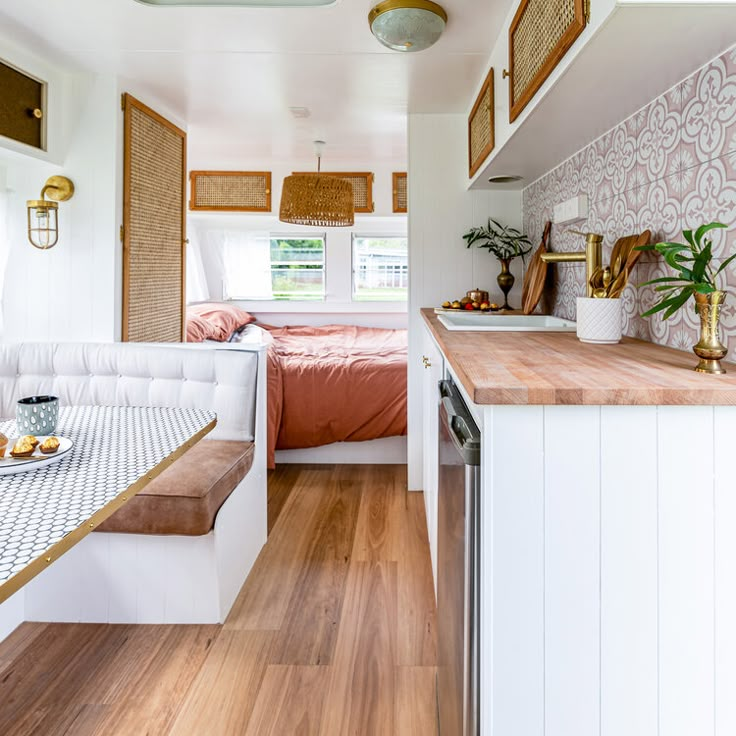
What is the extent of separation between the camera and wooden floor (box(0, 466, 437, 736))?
1.42m

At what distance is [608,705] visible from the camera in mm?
852

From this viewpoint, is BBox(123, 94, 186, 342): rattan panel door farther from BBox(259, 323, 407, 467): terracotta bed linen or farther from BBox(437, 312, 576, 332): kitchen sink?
BBox(437, 312, 576, 332): kitchen sink

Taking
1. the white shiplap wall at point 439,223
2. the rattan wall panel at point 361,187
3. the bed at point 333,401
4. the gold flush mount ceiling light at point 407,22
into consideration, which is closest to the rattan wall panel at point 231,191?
the rattan wall panel at point 361,187

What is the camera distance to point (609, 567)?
849 mm

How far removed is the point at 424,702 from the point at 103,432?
1.13 metres

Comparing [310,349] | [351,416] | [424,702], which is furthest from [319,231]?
[424,702]

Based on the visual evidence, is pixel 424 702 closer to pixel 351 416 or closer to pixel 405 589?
pixel 405 589

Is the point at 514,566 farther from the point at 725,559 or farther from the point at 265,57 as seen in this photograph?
the point at 265,57

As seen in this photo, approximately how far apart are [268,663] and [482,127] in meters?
2.27

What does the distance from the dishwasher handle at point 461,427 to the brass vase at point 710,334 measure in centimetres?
43

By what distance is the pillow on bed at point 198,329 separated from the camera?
405cm

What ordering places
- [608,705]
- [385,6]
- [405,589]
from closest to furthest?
1. [608,705]
2. [385,6]
3. [405,589]

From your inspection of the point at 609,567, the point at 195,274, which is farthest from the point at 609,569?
the point at 195,274

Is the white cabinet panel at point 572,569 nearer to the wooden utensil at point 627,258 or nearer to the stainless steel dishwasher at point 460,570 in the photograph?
the stainless steel dishwasher at point 460,570
